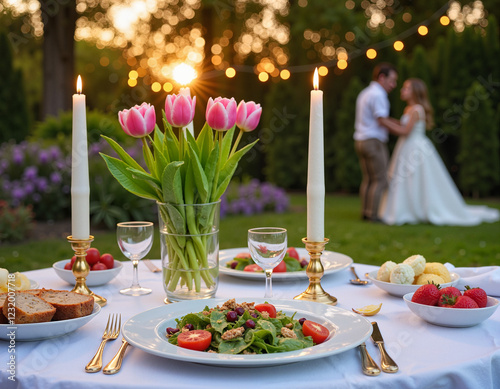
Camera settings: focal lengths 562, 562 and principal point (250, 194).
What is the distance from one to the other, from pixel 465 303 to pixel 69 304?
0.95 m

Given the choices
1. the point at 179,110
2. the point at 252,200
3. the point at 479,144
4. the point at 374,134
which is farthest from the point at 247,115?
the point at 479,144

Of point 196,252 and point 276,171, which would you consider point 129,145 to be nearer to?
point 276,171

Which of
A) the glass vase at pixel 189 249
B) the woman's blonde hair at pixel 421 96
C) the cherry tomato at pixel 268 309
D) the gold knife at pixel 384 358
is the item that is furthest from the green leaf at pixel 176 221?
the woman's blonde hair at pixel 421 96

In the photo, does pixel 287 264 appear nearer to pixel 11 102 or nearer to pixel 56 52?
pixel 56 52

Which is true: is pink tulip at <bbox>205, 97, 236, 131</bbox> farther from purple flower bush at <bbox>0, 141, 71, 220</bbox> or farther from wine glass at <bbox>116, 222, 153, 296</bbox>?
purple flower bush at <bbox>0, 141, 71, 220</bbox>

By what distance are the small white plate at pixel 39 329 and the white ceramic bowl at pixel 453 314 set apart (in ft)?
2.66

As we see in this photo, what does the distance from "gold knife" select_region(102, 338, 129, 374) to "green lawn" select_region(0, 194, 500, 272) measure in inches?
159

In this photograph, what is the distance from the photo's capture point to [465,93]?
10.4 metres

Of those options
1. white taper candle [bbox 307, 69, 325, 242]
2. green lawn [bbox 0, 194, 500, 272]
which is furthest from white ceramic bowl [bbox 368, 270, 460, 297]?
green lawn [bbox 0, 194, 500, 272]

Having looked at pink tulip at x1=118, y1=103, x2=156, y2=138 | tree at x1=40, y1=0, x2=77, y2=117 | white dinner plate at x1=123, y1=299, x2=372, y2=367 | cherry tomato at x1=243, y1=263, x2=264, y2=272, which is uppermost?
tree at x1=40, y1=0, x2=77, y2=117

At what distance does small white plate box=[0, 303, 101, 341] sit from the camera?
1250 millimetres

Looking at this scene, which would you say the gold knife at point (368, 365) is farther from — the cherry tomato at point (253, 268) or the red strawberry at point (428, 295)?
the cherry tomato at point (253, 268)

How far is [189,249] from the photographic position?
5.15 feet

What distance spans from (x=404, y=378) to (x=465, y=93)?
1025 cm
